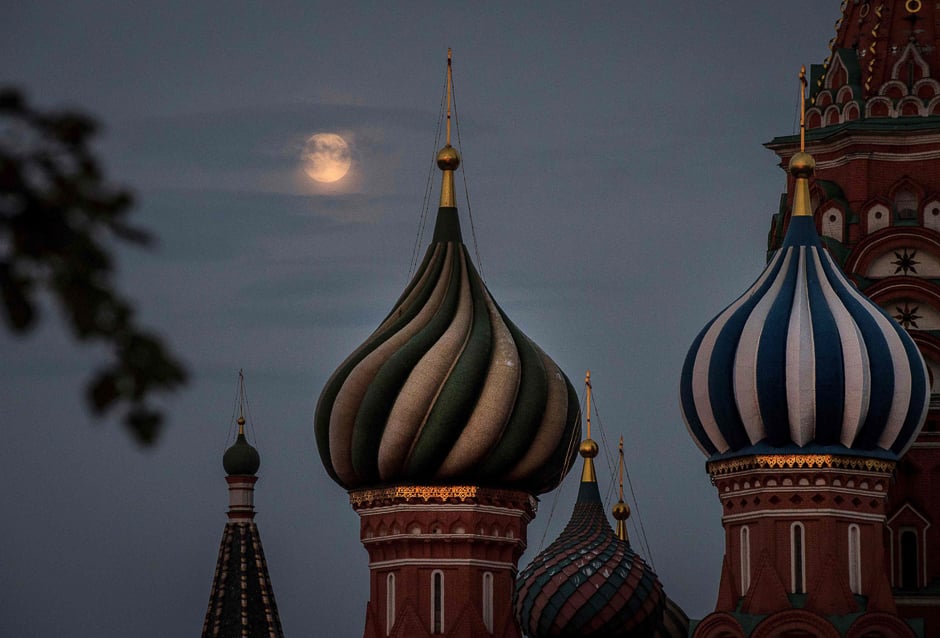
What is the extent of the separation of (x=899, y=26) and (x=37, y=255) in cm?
2164

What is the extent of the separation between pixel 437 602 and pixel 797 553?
404cm

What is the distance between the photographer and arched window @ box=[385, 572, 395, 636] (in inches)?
858

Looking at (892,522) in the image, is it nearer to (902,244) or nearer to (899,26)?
(902,244)

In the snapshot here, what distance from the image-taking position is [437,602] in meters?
21.7

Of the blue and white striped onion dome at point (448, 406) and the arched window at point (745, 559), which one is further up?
the blue and white striped onion dome at point (448, 406)

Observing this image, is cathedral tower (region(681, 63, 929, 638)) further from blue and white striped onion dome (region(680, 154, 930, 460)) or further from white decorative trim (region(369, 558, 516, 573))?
white decorative trim (region(369, 558, 516, 573))

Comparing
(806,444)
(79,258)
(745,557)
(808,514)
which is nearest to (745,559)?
(745,557)

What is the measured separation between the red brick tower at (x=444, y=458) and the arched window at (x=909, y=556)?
149 inches

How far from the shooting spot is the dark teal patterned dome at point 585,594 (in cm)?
2095

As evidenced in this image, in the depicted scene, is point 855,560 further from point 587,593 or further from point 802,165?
point 802,165

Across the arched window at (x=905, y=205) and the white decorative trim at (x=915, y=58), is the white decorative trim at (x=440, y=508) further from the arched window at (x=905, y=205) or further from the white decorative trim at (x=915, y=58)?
the white decorative trim at (x=915, y=58)

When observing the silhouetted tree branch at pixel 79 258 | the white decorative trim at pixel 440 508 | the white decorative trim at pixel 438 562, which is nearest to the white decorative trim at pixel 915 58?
the white decorative trim at pixel 440 508

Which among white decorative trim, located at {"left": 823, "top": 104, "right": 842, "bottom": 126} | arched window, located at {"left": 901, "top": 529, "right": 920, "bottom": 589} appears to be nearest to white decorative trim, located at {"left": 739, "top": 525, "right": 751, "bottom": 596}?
arched window, located at {"left": 901, "top": 529, "right": 920, "bottom": 589}

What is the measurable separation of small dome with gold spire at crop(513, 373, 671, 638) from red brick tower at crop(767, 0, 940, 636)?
273 cm
